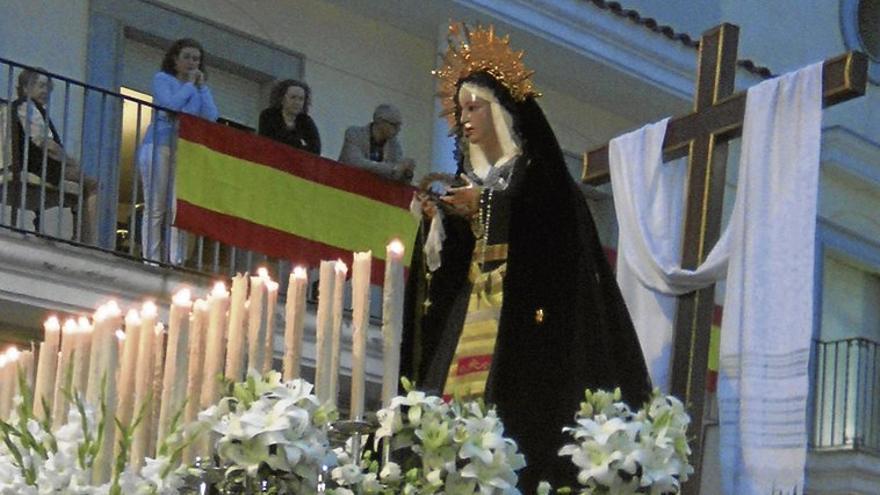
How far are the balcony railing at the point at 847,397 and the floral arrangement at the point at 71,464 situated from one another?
Answer: 990 cm

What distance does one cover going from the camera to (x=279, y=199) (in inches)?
383

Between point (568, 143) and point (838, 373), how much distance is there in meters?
2.69

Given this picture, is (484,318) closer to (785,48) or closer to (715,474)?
(715,474)

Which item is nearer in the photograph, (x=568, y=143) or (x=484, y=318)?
(x=484, y=318)

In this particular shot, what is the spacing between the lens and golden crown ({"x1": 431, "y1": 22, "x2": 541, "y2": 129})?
224 inches

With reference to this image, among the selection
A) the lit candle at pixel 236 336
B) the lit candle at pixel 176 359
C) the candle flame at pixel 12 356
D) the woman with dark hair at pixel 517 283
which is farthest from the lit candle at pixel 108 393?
the woman with dark hair at pixel 517 283

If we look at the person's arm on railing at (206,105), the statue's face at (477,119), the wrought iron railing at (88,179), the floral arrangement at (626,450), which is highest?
the person's arm on railing at (206,105)

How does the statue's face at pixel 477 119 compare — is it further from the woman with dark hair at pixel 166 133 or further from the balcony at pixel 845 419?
the balcony at pixel 845 419

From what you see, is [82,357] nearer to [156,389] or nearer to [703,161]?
[156,389]

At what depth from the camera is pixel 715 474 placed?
634 cm

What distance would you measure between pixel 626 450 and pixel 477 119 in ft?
4.96

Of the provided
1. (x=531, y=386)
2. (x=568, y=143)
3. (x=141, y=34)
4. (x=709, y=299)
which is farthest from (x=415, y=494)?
(x=568, y=143)

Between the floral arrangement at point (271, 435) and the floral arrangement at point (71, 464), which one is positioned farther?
the floral arrangement at point (271, 435)

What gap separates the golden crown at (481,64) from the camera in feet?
18.7
